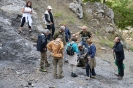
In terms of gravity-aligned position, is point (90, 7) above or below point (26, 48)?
above

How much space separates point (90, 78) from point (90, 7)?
1155 cm

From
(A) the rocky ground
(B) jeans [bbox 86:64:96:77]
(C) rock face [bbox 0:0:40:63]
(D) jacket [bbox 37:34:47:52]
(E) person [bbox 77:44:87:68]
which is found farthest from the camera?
(C) rock face [bbox 0:0:40:63]

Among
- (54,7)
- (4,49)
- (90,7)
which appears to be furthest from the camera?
(90,7)

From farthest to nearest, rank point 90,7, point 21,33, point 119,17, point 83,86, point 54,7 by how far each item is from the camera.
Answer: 1. point 119,17
2. point 90,7
3. point 54,7
4. point 21,33
5. point 83,86

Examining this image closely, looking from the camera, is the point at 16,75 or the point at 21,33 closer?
the point at 16,75

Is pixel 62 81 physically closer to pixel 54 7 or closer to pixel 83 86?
pixel 83 86

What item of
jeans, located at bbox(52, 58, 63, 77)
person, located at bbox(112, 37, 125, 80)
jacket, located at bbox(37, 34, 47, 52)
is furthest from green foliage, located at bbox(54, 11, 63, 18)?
jeans, located at bbox(52, 58, 63, 77)

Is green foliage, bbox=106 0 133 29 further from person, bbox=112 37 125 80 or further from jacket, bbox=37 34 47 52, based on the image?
jacket, bbox=37 34 47 52

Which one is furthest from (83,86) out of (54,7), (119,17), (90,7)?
(119,17)

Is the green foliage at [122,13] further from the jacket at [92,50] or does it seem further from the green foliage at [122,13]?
the jacket at [92,50]

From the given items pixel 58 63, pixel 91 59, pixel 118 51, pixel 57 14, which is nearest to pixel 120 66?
pixel 118 51

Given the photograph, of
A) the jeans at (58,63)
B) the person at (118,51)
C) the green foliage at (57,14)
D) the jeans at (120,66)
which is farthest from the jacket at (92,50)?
the green foliage at (57,14)

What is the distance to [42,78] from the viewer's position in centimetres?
1038

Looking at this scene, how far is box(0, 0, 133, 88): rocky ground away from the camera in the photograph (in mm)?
10141
